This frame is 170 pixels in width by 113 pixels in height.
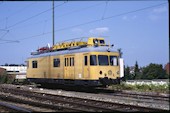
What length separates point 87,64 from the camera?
2277 centimetres

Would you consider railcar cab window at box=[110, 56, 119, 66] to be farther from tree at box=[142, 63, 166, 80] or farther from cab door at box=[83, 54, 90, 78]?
tree at box=[142, 63, 166, 80]

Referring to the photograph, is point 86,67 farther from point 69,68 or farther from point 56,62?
point 56,62

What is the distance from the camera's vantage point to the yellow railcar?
2261cm

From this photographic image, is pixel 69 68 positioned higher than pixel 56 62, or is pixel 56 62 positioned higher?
pixel 56 62

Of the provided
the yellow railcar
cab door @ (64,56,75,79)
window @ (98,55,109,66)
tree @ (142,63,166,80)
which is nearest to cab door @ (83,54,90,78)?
the yellow railcar

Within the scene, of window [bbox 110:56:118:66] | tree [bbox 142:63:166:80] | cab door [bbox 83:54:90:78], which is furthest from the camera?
tree [bbox 142:63:166:80]

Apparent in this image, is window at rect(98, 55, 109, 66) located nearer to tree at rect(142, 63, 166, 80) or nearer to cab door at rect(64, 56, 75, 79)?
cab door at rect(64, 56, 75, 79)

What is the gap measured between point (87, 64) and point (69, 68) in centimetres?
250

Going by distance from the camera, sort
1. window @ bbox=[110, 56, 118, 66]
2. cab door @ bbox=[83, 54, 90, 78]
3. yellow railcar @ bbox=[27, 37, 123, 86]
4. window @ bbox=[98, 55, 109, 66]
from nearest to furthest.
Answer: yellow railcar @ bbox=[27, 37, 123, 86], cab door @ bbox=[83, 54, 90, 78], window @ bbox=[98, 55, 109, 66], window @ bbox=[110, 56, 118, 66]

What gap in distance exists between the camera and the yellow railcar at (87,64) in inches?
890

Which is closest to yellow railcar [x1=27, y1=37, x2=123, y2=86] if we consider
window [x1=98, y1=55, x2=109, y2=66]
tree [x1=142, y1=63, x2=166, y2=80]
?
window [x1=98, y1=55, x2=109, y2=66]

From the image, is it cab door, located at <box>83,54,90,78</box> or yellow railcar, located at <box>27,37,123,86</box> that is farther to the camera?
cab door, located at <box>83,54,90,78</box>

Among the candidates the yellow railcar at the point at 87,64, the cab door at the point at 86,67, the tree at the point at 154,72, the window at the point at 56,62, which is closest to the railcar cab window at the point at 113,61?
the yellow railcar at the point at 87,64

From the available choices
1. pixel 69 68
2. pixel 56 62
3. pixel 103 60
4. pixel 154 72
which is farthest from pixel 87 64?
pixel 154 72
